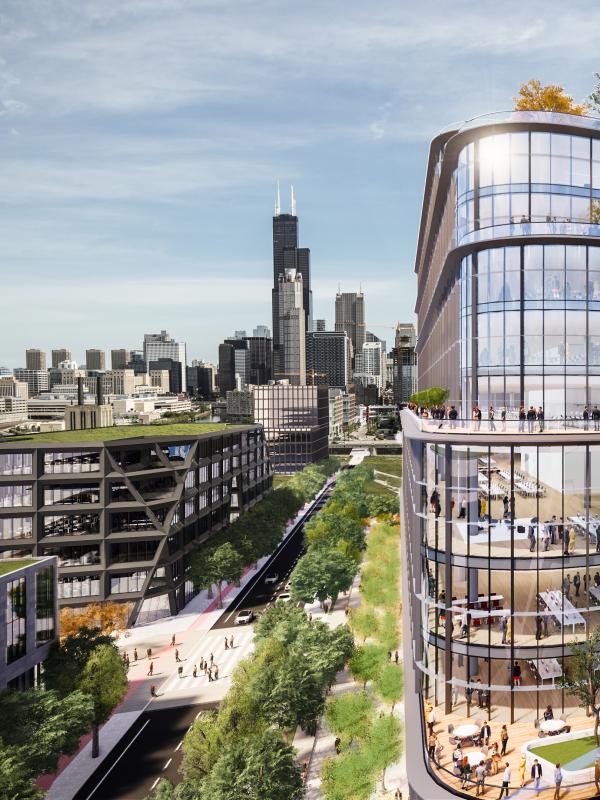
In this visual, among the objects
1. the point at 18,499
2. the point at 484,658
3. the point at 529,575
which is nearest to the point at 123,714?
the point at 18,499

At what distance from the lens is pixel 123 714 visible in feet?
179

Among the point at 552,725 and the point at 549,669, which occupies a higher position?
the point at 549,669

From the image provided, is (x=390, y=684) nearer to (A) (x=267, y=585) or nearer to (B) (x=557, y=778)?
(B) (x=557, y=778)

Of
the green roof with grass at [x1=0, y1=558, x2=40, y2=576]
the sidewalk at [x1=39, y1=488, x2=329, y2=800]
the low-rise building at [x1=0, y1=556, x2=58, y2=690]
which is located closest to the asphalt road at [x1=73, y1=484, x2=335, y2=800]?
the sidewalk at [x1=39, y1=488, x2=329, y2=800]

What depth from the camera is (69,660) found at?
48.8 meters

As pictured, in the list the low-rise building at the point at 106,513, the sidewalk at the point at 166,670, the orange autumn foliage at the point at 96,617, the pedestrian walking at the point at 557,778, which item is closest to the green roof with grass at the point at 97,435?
the low-rise building at the point at 106,513

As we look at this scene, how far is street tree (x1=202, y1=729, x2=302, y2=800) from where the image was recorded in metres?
33.4

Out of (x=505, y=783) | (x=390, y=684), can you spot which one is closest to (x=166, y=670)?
(x=390, y=684)

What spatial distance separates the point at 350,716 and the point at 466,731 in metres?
14.9

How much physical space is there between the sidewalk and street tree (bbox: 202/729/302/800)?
1558 cm

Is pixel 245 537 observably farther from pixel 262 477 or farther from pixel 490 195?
pixel 490 195

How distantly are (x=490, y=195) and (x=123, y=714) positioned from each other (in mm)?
50469

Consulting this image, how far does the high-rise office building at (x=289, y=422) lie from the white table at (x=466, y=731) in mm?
154151

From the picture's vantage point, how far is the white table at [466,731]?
30016 millimetres
